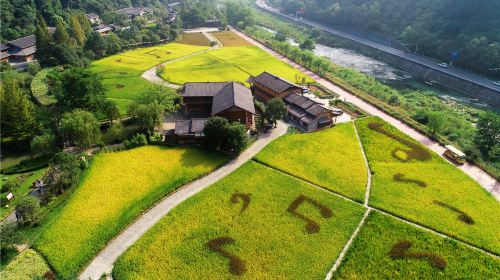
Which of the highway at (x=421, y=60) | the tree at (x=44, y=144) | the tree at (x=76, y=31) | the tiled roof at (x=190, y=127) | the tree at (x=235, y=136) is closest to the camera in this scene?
the tree at (x=235, y=136)

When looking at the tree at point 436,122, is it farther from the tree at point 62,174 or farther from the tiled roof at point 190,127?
the tree at point 62,174

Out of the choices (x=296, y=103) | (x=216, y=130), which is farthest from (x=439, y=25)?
(x=216, y=130)

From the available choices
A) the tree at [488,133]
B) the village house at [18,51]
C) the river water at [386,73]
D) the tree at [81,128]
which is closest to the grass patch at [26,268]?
the tree at [81,128]

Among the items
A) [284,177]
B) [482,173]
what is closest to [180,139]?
[284,177]

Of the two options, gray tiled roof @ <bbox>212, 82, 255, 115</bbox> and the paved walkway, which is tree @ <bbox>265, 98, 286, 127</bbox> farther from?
the paved walkway

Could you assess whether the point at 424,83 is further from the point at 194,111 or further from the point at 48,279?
the point at 48,279

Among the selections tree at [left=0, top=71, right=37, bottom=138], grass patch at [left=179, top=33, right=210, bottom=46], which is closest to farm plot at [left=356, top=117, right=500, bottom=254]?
tree at [left=0, top=71, right=37, bottom=138]
